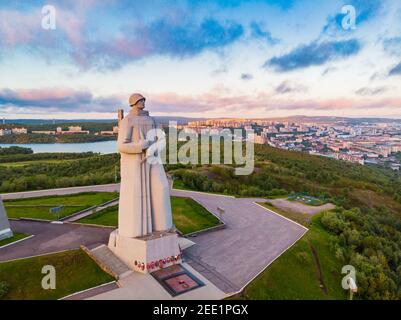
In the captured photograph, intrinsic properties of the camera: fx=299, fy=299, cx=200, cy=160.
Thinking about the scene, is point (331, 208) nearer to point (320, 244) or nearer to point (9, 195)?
point (320, 244)

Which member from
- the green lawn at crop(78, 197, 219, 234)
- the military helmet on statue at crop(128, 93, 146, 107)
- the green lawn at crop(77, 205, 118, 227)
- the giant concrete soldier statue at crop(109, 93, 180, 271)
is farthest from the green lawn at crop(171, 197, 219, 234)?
the military helmet on statue at crop(128, 93, 146, 107)

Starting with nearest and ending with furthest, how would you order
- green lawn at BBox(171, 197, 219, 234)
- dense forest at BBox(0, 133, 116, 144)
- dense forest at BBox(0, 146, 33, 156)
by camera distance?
green lawn at BBox(171, 197, 219, 234), dense forest at BBox(0, 146, 33, 156), dense forest at BBox(0, 133, 116, 144)

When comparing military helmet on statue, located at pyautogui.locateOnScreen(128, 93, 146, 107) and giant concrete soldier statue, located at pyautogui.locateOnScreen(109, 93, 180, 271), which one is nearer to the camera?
giant concrete soldier statue, located at pyautogui.locateOnScreen(109, 93, 180, 271)

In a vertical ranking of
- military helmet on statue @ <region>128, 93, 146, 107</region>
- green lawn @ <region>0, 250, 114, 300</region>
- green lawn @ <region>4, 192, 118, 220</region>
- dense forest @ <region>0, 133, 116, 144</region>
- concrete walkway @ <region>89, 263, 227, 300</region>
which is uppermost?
military helmet on statue @ <region>128, 93, 146, 107</region>

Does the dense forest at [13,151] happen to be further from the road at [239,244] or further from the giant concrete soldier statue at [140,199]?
the giant concrete soldier statue at [140,199]

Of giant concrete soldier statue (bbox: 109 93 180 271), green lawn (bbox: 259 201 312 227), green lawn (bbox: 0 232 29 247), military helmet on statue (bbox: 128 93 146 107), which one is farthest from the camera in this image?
green lawn (bbox: 259 201 312 227)

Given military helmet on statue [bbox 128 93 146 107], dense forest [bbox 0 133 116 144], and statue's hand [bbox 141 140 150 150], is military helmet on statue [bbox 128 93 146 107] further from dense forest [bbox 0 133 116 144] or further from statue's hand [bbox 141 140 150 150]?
dense forest [bbox 0 133 116 144]
